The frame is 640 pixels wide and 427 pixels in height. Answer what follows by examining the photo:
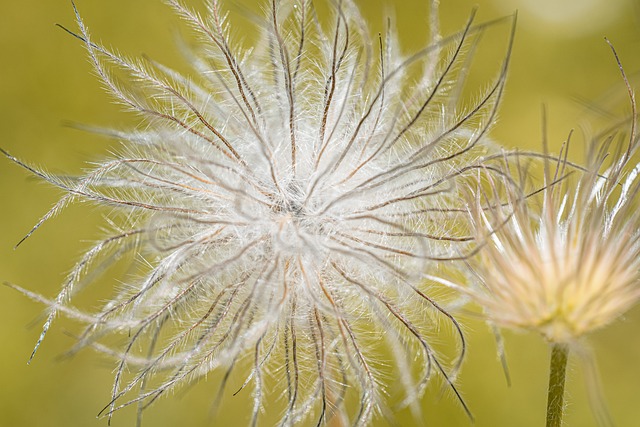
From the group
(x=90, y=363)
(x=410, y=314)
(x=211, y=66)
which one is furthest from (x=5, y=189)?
(x=410, y=314)

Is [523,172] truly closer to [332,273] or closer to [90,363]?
[332,273]

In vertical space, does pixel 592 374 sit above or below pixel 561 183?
below

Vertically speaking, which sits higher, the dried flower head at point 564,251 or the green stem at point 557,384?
the dried flower head at point 564,251

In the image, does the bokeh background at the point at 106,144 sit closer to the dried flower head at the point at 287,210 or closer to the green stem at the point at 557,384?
the dried flower head at the point at 287,210

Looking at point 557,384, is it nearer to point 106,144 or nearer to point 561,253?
point 561,253

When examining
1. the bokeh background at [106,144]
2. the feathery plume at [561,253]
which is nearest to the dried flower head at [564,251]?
the feathery plume at [561,253]

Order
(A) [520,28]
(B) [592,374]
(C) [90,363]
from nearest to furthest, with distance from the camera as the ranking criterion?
(B) [592,374] < (C) [90,363] < (A) [520,28]
